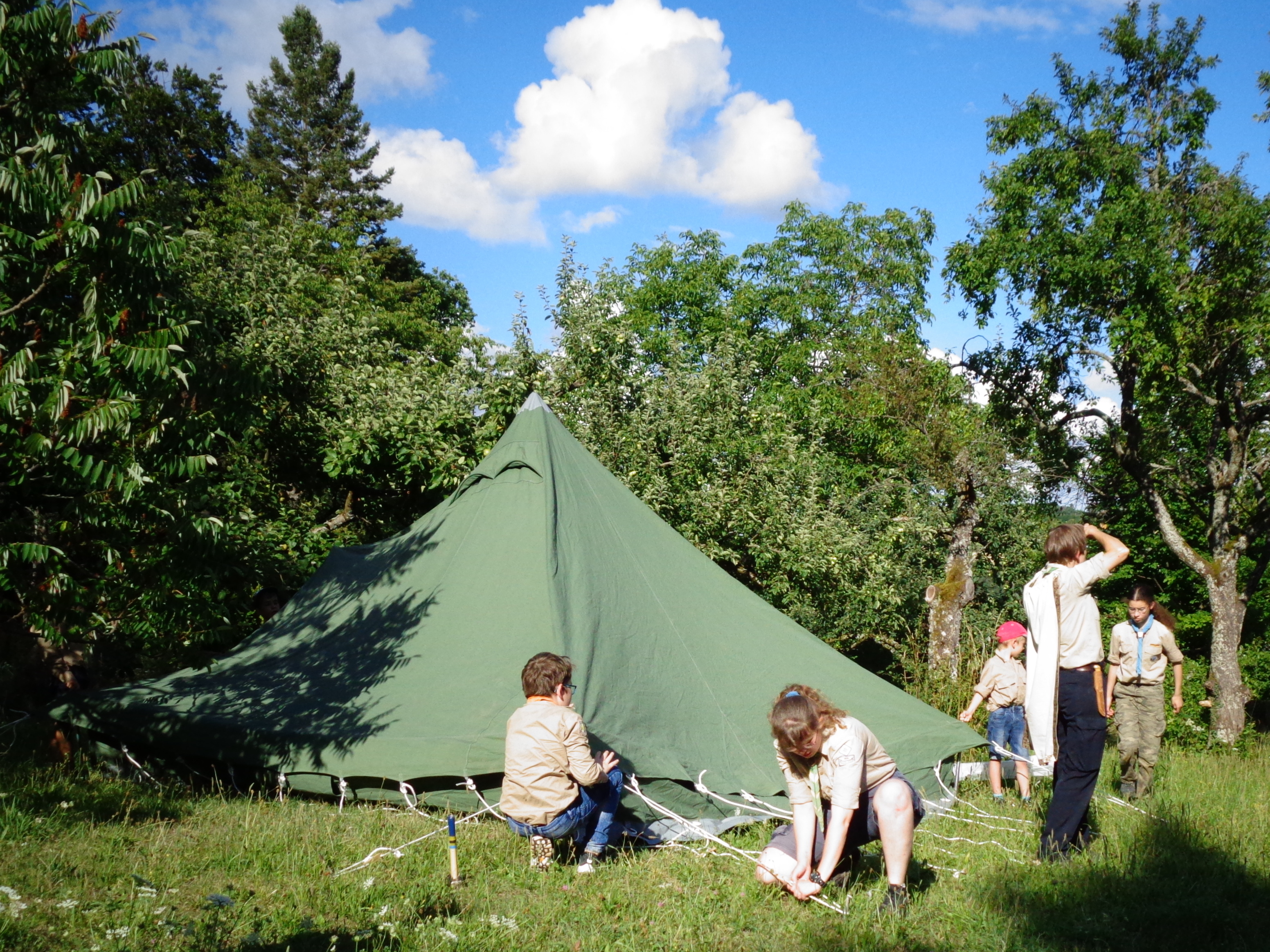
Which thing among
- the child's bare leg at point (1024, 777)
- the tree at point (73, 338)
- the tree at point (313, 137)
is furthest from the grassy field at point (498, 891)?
the tree at point (313, 137)

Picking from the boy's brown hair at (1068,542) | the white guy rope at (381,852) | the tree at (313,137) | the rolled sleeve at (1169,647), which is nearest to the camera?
the white guy rope at (381,852)

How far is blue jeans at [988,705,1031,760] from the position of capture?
6.27m

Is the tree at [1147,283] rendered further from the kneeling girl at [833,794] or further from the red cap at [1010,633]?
the kneeling girl at [833,794]

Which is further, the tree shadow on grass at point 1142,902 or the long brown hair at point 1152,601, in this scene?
the long brown hair at point 1152,601

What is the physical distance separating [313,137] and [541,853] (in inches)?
1114

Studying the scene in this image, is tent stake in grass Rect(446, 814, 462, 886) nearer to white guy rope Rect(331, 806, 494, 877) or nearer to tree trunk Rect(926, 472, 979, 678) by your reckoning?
white guy rope Rect(331, 806, 494, 877)

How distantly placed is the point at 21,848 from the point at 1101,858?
4.64 metres

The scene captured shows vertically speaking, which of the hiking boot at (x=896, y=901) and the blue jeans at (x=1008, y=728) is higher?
the blue jeans at (x=1008, y=728)

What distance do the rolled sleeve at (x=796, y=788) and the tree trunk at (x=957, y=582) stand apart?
27.9 ft

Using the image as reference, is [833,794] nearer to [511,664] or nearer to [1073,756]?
[1073,756]

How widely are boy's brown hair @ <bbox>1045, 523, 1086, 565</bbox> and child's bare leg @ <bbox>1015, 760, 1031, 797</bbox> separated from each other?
2107mm

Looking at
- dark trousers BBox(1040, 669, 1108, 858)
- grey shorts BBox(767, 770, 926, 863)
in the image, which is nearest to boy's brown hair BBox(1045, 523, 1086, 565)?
dark trousers BBox(1040, 669, 1108, 858)

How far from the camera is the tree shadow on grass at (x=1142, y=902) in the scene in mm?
3518

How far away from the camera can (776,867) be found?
375 cm
